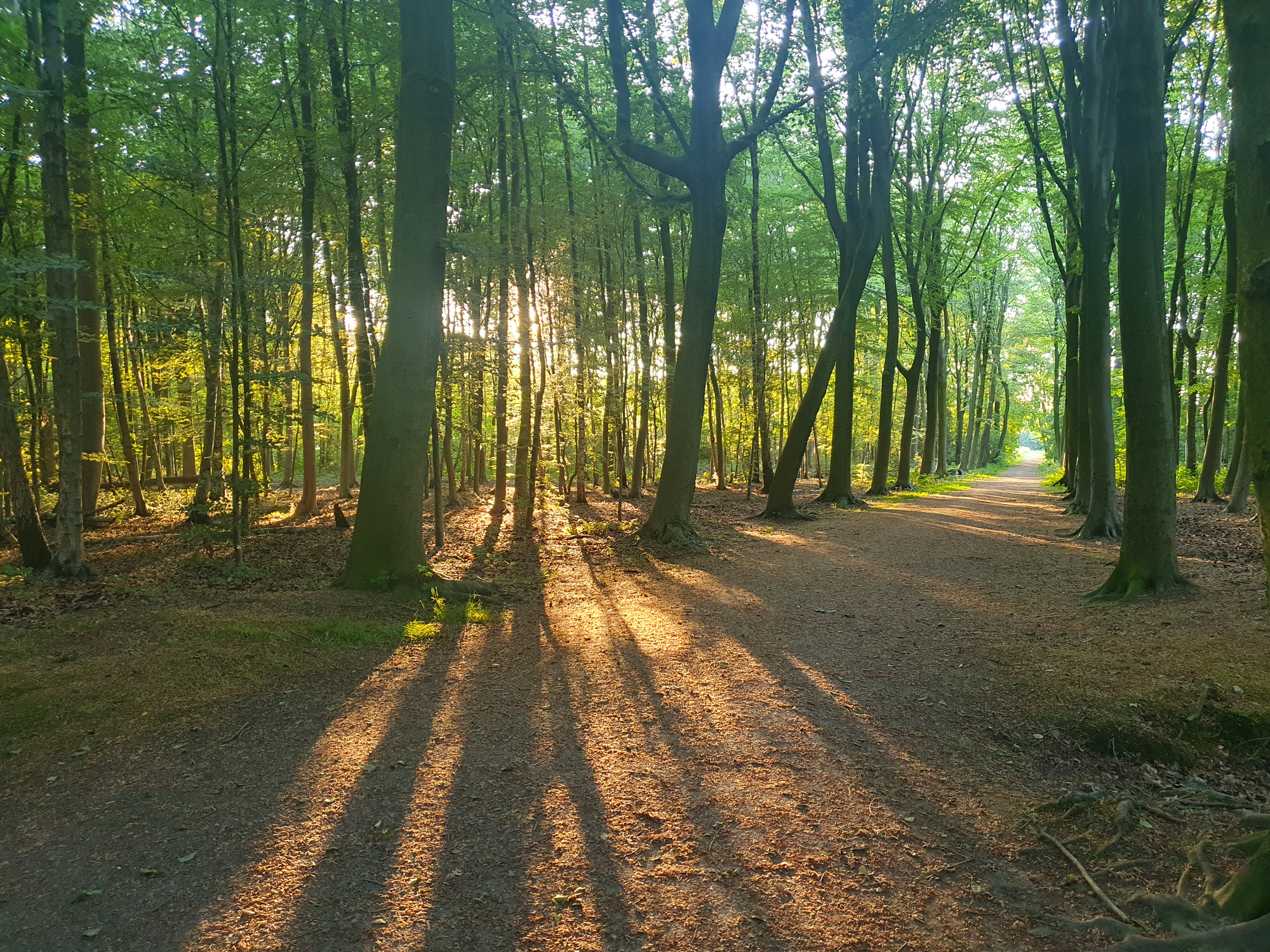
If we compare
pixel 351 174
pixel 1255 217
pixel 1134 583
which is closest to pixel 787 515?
pixel 1134 583

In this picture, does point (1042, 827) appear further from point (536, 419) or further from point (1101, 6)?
point (1101, 6)

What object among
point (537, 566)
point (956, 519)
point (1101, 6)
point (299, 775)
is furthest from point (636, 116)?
point (299, 775)

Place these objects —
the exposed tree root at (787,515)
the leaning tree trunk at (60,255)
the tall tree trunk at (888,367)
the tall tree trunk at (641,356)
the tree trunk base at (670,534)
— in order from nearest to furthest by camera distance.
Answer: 1. the leaning tree trunk at (60,255)
2. the tree trunk base at (670,534)
3. the exposed tree root at (787,515)
4. the tall tree trunk at (641,356)
5. the tall tree trunk at (888,367)

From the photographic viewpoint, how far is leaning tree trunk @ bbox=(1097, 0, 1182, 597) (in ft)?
22.5

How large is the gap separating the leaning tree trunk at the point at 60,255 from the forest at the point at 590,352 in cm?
5

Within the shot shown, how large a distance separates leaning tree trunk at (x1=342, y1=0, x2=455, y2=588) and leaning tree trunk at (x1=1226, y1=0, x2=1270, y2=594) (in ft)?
22.3

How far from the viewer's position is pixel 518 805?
3.47m

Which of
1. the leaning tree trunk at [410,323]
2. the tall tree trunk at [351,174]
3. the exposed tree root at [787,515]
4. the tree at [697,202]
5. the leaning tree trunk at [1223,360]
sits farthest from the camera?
the exposed tree root at [787,515]

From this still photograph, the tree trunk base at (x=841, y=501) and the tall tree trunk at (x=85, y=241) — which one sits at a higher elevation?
the tall tree trunk at (x=85, y=241)

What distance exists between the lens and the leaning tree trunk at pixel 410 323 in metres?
7.54

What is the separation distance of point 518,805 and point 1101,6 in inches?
566

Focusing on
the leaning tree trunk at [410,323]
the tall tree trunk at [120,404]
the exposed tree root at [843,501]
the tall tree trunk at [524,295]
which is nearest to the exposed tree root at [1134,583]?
the leaning tree trunk at [410,323]

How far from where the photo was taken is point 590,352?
16.1 metres

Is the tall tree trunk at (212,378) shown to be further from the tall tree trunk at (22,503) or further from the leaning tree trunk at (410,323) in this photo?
the leaning tree trunk at (410,323)
